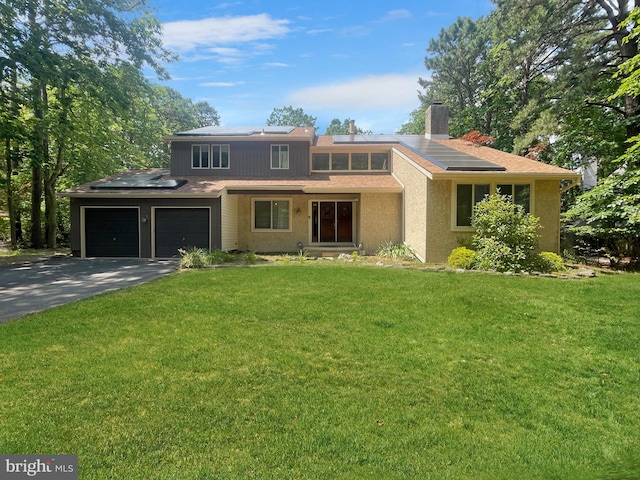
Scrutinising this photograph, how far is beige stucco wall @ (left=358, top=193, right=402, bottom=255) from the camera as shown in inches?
566

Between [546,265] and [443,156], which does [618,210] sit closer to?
[546,265]

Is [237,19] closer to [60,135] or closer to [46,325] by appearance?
[60,135]

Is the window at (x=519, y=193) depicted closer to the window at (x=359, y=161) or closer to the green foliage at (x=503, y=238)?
the green foliage at (x=503, y=238)

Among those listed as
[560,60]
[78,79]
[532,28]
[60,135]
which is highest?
[532,28]

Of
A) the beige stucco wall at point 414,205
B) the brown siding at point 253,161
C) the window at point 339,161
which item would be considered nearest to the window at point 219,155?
the brown siding at point 253,161

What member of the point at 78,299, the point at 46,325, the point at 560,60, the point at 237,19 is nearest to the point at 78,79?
the point at 237,19

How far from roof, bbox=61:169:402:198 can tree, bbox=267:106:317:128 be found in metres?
39.9

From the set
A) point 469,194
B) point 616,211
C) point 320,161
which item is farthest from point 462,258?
point 320,161

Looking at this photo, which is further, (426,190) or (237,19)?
(237,19)

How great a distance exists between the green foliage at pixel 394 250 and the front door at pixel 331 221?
183cm

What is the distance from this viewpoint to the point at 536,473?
253cm

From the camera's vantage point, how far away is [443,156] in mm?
12406

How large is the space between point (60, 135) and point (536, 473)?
63.9ft

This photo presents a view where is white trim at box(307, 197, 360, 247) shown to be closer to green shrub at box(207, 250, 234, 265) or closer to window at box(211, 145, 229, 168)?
green shrub at box(207, 250, 234, 265)
